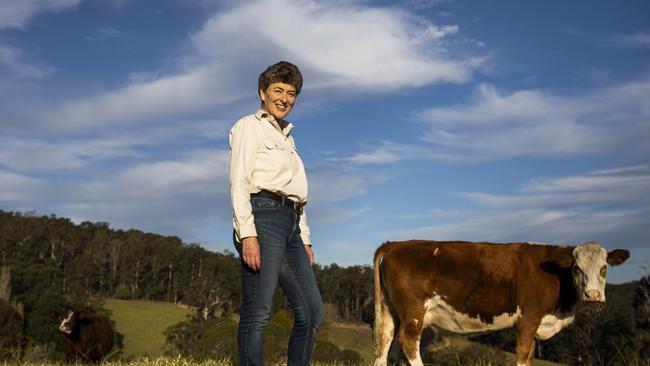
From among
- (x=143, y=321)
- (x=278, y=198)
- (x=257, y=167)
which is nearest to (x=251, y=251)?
(x=278, y=198)

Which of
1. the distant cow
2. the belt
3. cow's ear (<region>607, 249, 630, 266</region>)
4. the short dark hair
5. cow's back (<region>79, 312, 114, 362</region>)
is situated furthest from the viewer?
cow's back (<region>79, 312, 114, 362</region>)

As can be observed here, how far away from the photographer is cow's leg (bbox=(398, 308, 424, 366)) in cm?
795

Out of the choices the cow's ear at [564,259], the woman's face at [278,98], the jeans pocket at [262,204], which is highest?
the woman's face at [278,98]

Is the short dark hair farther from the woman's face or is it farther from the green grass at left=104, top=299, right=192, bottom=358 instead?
the green grass at left=104, top=299, right=192, bottom=358

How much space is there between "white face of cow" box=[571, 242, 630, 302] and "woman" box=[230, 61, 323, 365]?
4.60m

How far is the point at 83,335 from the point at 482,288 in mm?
13726

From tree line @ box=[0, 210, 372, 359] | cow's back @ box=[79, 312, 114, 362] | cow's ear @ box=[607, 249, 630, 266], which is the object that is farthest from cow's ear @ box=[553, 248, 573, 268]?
tree line @ box=[0, 210, 372, 359]

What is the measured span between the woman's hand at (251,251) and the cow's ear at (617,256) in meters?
6.27

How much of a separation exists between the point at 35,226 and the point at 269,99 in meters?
97.0

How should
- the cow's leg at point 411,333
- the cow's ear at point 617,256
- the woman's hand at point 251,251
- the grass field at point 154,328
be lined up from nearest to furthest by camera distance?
the woman's hand at point 251,251, the cow's leg at point 411,333, the cow's ear at point 617,256, the grass field at point 154,328

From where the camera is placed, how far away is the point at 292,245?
508cm

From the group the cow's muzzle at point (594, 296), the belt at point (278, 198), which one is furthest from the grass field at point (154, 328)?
the belt at point (278, 198)

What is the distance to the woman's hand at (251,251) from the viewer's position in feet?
15.4

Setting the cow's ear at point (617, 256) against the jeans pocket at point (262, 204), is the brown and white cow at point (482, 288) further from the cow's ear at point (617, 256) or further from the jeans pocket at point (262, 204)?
the jeans pocket at point (262, 204)
